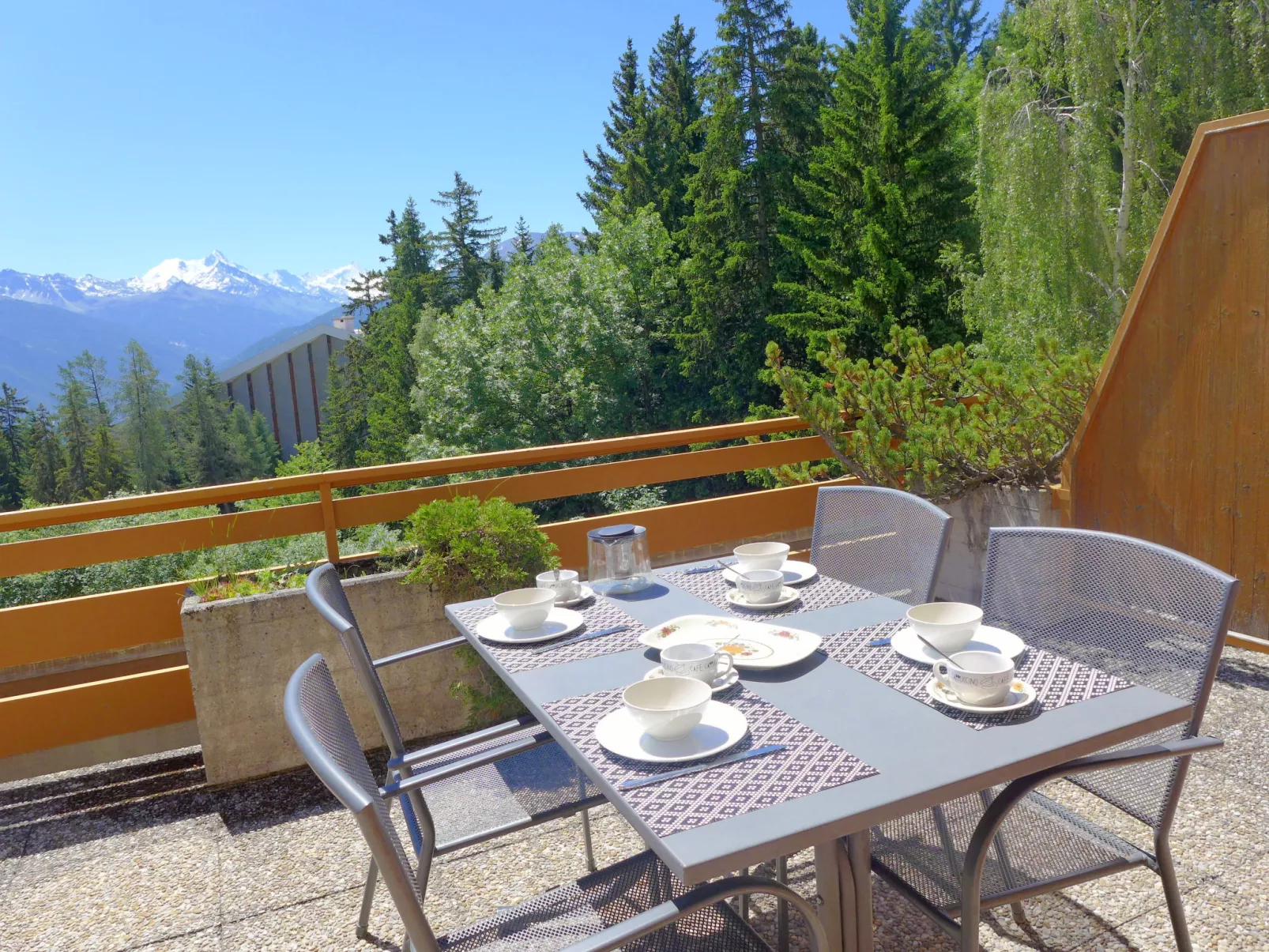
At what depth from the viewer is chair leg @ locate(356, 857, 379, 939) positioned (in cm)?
195

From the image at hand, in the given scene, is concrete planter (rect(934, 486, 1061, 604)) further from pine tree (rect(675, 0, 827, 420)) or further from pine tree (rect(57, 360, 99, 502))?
pine tree (rect(57, 360, 99, 502))

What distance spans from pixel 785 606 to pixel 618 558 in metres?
0.38

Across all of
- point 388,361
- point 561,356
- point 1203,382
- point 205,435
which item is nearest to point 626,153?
point 561,356

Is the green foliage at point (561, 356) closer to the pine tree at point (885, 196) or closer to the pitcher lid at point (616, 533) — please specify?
the pine tree at point (885, 196)

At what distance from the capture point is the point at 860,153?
58.4 feet

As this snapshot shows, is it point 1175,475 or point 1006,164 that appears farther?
point 1006,164

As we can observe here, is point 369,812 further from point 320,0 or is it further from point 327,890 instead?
point 320,0

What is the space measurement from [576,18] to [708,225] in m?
13.9

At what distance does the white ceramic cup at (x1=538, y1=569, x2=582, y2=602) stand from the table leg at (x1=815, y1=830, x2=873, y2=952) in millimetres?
907

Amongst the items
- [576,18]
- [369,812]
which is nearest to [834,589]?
[369,812]

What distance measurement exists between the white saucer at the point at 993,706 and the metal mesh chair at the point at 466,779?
2.44 ft

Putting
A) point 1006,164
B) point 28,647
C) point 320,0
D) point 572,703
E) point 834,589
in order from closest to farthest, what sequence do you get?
1. point 572,703
2. point 834,589
3. point 28,647
4. point 1006,164
5. point 320,0

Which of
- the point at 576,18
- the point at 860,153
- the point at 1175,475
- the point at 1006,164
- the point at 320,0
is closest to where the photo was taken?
the point at 1175,475

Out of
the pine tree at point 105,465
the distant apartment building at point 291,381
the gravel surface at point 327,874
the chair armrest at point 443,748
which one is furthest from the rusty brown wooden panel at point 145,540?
the distant apartment building at point 291,381
